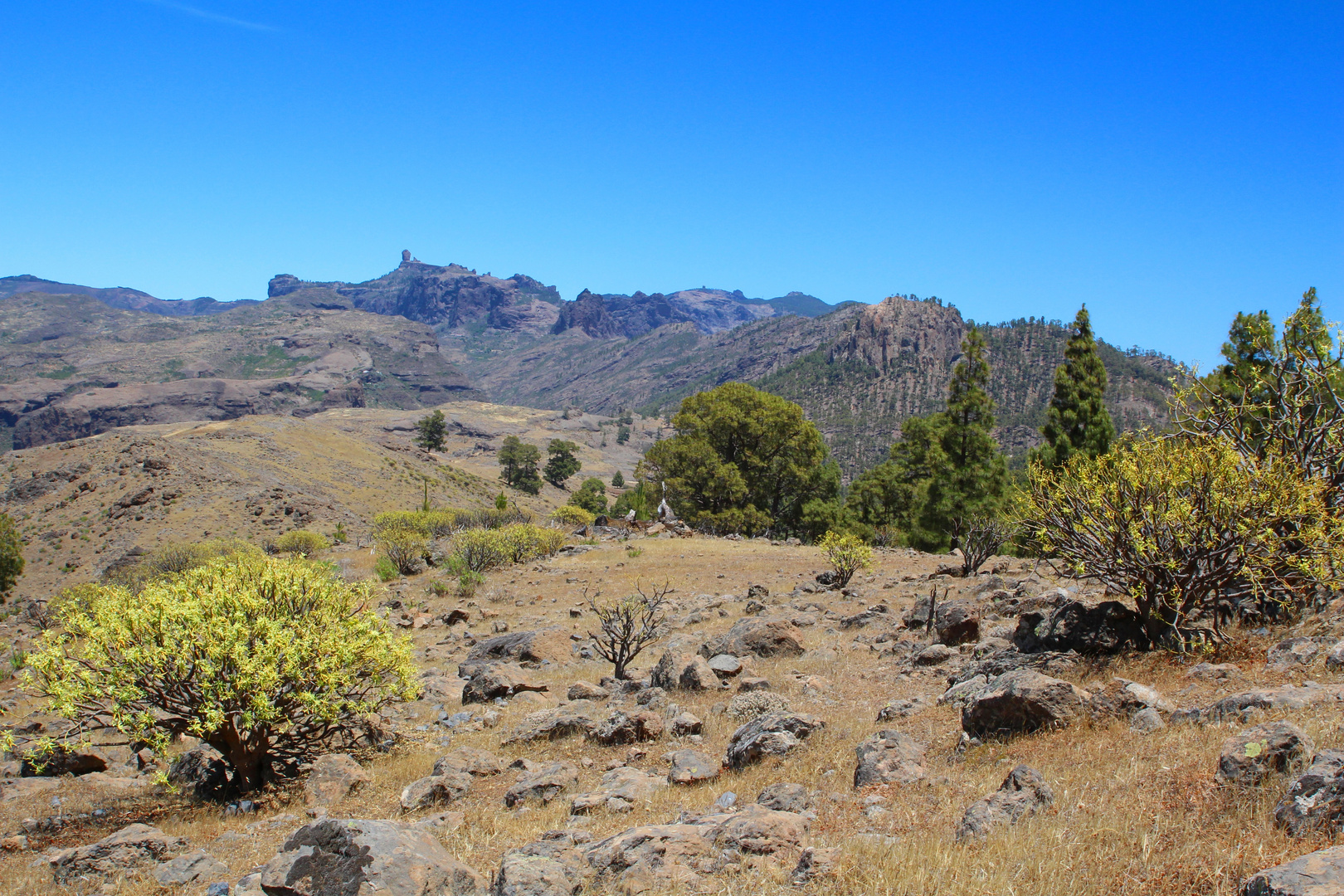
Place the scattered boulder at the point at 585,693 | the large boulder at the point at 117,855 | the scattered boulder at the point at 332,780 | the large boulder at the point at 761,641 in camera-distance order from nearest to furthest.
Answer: the large boulder at the point at 117,855, the scattered boulder at the point at 332,780, the scattered boulder at the point at 585,693, the large boulder at the point at 761,641

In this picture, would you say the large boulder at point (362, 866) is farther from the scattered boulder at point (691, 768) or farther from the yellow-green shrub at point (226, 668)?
the yellow-green shrub at point (226, 668)

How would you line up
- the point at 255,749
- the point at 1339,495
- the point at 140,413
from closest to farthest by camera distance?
the point at 255,749 < the point at 1339,495 < the point at 140,413

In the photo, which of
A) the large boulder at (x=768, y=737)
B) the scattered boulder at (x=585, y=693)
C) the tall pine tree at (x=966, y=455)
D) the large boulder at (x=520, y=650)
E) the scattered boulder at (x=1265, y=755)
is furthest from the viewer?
the tall pine tree at (x=966, y=455)

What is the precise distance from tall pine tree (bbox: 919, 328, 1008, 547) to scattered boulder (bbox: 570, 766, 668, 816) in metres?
27.4

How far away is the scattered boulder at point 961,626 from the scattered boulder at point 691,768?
6.17m

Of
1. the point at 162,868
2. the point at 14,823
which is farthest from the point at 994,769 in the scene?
the point at 14,823

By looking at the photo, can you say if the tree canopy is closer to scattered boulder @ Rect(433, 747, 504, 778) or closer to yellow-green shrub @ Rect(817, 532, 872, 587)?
yellow-green shrub @ Rect(817, 532, 872, 587)

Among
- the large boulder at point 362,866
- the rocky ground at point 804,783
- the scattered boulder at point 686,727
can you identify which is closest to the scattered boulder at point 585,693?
the rocky ground at point 804,783

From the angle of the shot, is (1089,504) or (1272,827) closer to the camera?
(1272,827)

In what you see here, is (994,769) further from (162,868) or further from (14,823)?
(14,823)

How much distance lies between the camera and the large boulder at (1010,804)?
5.12m

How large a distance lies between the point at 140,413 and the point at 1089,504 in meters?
203

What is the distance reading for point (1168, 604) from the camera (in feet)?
28.5

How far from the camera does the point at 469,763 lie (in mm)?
8625
